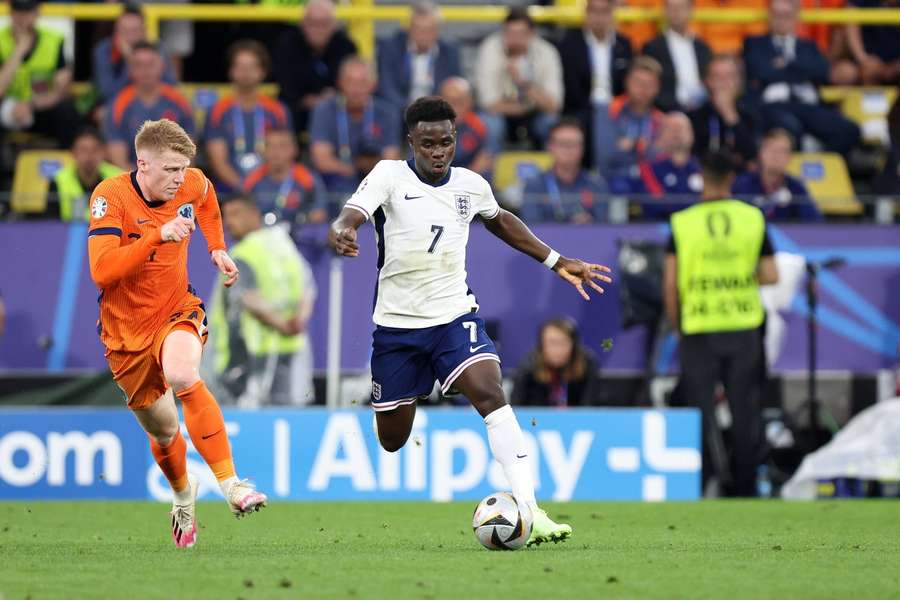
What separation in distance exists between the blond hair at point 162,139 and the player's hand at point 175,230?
0.52m

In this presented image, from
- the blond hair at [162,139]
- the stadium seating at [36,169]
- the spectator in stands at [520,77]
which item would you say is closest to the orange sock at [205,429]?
the blond hair at [162,139]

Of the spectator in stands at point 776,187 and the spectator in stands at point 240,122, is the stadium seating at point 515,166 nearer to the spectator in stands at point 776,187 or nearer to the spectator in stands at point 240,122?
the spectator in stands at point 776,187

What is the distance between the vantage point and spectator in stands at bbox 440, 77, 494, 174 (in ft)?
46.0

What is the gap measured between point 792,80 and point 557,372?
15.7 feet

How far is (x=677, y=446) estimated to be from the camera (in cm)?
1226

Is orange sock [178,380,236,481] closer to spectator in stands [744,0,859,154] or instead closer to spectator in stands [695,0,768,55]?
spectator in stands [744,0,859,154]

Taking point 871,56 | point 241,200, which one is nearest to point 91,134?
point 241,200

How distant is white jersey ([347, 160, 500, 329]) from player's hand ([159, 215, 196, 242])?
1.07 m

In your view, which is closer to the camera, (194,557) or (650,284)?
(194,557)

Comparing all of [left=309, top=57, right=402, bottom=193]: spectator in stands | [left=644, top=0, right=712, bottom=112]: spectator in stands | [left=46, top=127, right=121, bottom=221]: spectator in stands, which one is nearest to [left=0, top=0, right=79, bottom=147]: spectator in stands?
[left=46, top=127, right=121, bottom=221]: spectator in stands

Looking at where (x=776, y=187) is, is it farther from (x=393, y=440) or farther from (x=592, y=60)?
(x=393, y=440)

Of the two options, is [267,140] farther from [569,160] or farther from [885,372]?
[885,372]

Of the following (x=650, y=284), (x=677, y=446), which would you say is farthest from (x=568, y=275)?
(x=650, y=284)

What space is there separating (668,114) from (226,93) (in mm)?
4206
